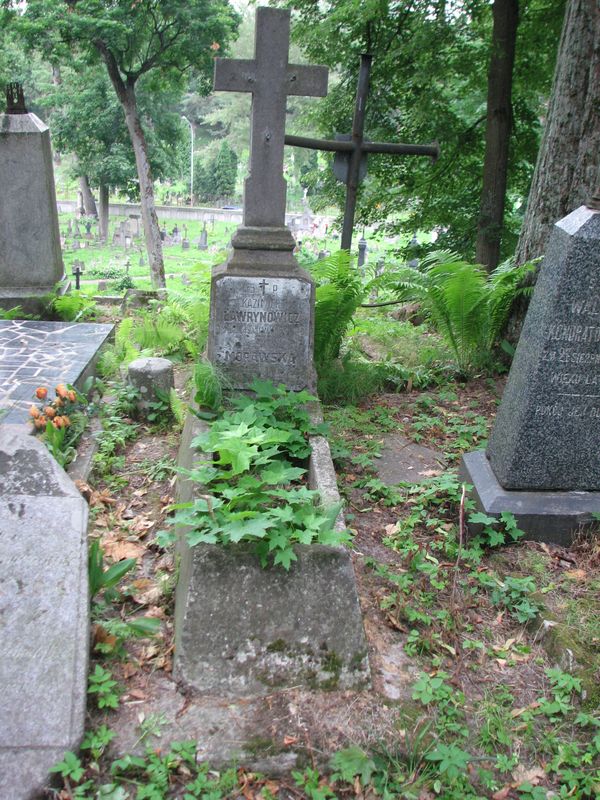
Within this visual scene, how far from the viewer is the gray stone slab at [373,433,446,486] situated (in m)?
4.66

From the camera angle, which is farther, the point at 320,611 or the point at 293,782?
the point at 320,611

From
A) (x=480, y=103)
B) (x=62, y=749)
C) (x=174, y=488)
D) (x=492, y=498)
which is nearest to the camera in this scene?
(x=62, y=749)

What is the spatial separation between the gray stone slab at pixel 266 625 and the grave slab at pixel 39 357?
231 centimetres

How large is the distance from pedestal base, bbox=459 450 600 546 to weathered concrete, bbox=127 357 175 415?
2.83 metres

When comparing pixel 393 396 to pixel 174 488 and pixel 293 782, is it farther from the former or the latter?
pixel 293 782

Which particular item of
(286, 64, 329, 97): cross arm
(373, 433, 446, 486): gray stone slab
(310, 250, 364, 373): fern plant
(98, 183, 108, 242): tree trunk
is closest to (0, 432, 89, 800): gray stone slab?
(373, 433, 446, 486): gray stone slab

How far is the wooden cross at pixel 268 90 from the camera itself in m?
4.88

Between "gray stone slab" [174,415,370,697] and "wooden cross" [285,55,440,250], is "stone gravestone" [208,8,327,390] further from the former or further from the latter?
"gray stone slab" [174,415,370,697]

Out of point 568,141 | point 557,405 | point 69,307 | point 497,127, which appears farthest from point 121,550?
point 497,127

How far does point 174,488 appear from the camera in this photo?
438 cm

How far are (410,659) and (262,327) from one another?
2.72 m

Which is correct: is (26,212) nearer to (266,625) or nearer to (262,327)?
(262,327)

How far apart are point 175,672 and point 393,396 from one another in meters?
3.84

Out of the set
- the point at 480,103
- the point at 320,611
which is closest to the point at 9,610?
the point at 320,611
